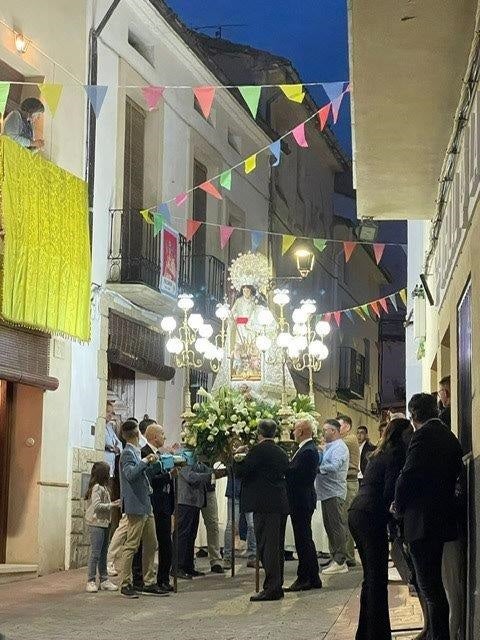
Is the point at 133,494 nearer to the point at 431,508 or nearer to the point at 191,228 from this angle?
the point at 431,508

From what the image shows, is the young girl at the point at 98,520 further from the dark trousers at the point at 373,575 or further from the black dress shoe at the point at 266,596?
the dark trousers at the point at 373,575

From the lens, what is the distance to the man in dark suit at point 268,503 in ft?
40.2

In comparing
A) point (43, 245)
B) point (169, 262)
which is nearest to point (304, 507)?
point (43, 245)

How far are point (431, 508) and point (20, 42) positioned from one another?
10.3m

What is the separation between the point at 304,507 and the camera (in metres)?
13.3

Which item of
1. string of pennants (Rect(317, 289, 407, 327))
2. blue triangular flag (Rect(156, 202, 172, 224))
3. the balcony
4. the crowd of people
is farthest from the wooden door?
string of pennants (Rect(317, 289, 407, 327))

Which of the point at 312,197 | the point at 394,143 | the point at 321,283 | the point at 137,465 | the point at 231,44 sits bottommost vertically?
the point at 137,465

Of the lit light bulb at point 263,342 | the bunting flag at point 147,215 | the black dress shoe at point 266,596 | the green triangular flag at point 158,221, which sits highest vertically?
the bunting flag at point 147,215

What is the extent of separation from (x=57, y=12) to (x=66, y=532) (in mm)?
7426

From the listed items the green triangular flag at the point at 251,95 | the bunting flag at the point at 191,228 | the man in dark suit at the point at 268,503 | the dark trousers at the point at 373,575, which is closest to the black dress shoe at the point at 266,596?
the man in dark suit at the point at 268,503

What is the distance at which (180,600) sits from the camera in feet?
41.2

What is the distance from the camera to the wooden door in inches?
634

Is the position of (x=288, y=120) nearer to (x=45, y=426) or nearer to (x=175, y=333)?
(x=175, y=333)

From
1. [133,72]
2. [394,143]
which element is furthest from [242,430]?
[133,72]
